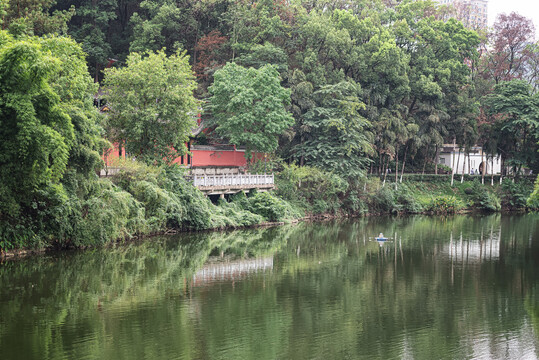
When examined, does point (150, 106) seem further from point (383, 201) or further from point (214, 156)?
point (383, 201)

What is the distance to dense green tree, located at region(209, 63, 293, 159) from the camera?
135ft

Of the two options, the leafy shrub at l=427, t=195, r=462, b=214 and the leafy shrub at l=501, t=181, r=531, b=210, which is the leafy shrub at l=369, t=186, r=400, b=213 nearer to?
the leafy shrub at l=427, t=195, r=462, b=214

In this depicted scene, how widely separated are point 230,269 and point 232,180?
1508 cm

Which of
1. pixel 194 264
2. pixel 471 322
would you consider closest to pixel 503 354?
pixel 471 322

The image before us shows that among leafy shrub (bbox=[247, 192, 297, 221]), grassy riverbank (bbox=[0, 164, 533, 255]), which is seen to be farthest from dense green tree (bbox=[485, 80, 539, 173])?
leafy shrub (bbox=[247, 192, 297, 221])

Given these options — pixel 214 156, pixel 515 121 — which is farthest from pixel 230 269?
pixel 515 121

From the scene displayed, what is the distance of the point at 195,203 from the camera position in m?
33.7

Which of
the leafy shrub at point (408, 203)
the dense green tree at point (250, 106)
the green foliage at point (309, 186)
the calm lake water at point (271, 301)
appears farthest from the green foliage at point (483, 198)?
the calm lake water at point (271, 301)

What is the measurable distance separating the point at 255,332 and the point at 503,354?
587 cm

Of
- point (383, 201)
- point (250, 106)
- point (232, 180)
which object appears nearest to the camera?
point (232, 180)

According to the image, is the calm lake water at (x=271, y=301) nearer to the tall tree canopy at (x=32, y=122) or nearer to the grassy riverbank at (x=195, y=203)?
the grassy riverbank at (x=195, y=203)

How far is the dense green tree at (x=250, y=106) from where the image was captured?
41.1 m

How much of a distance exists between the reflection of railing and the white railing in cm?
1092

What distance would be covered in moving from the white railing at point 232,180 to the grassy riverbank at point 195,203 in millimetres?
1028
